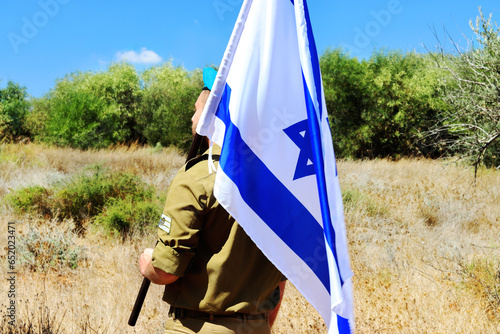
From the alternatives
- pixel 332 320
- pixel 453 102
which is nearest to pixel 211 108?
pixel 332 320

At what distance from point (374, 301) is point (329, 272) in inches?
133

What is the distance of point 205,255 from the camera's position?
209 centimetres

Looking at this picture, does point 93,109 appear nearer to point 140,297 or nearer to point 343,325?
point 140,297

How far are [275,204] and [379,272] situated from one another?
4570mm

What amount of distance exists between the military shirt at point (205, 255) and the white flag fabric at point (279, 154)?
13 cm

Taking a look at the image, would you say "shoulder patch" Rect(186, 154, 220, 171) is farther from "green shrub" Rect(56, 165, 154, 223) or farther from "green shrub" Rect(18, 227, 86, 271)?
"green shrub" Rect(56, 165, 154, 223)

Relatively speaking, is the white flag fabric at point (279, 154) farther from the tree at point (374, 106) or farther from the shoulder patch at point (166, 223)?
the tree at point (374, 106)

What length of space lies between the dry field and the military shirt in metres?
2.42

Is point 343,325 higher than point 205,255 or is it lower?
lower

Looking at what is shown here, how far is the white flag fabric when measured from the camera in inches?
79.4

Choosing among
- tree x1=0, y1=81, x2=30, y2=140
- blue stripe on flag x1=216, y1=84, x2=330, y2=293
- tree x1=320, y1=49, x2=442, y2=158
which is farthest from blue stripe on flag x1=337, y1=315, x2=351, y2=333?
tree x1=0, y1=81, x2=30, y2=140

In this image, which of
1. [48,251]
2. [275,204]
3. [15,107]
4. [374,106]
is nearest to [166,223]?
[275,204]

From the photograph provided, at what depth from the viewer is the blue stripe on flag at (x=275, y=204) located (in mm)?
2057

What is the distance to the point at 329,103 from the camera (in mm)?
27016
